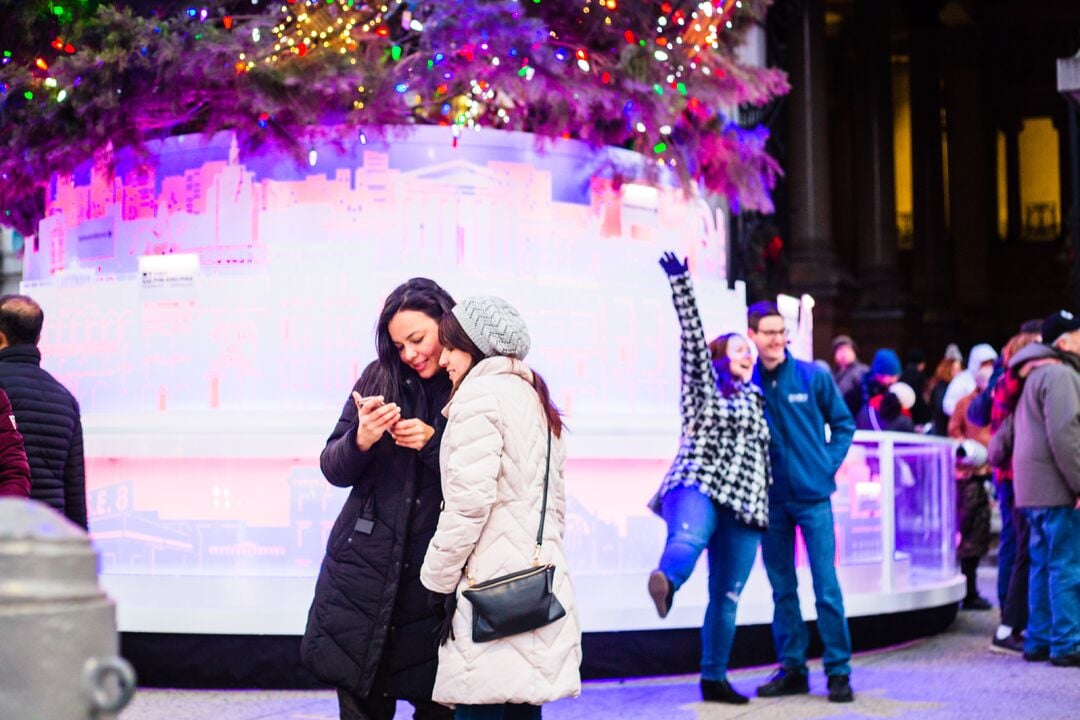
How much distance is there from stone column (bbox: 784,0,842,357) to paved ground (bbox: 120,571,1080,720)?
18.9 metres

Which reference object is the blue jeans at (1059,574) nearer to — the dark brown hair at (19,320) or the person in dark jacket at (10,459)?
the dark brown hair at (19,320)

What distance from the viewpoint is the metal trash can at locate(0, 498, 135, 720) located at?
2576mm

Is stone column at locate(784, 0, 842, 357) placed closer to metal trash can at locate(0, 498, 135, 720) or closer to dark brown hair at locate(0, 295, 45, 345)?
dark brown hair at locate(0, 295, 45, 345)

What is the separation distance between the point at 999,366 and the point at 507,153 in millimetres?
3876

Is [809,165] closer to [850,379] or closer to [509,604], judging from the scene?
[850,379]

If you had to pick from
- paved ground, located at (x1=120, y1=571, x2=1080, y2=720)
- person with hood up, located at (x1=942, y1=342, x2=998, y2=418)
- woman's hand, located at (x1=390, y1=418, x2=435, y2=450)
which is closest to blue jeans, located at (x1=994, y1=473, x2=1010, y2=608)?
paved ground, located at (x1=120, y1=571, x2=1080, y2=720)

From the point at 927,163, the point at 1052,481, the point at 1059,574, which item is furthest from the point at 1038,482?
the point at 927,163

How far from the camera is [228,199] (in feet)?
27.2

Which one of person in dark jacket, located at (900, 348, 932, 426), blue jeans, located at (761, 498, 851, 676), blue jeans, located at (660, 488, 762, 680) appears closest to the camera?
blue jeans, located at (660, 488, 762, 680)

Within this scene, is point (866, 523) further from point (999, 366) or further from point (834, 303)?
point (834, 303)

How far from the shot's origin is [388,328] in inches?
194

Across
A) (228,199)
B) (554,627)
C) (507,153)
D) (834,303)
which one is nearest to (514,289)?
(507,153)

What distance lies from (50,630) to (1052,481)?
720 cm

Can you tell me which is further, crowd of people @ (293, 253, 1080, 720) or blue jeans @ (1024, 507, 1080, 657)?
blue jeans @ (1024, 507, 1080, 657)
